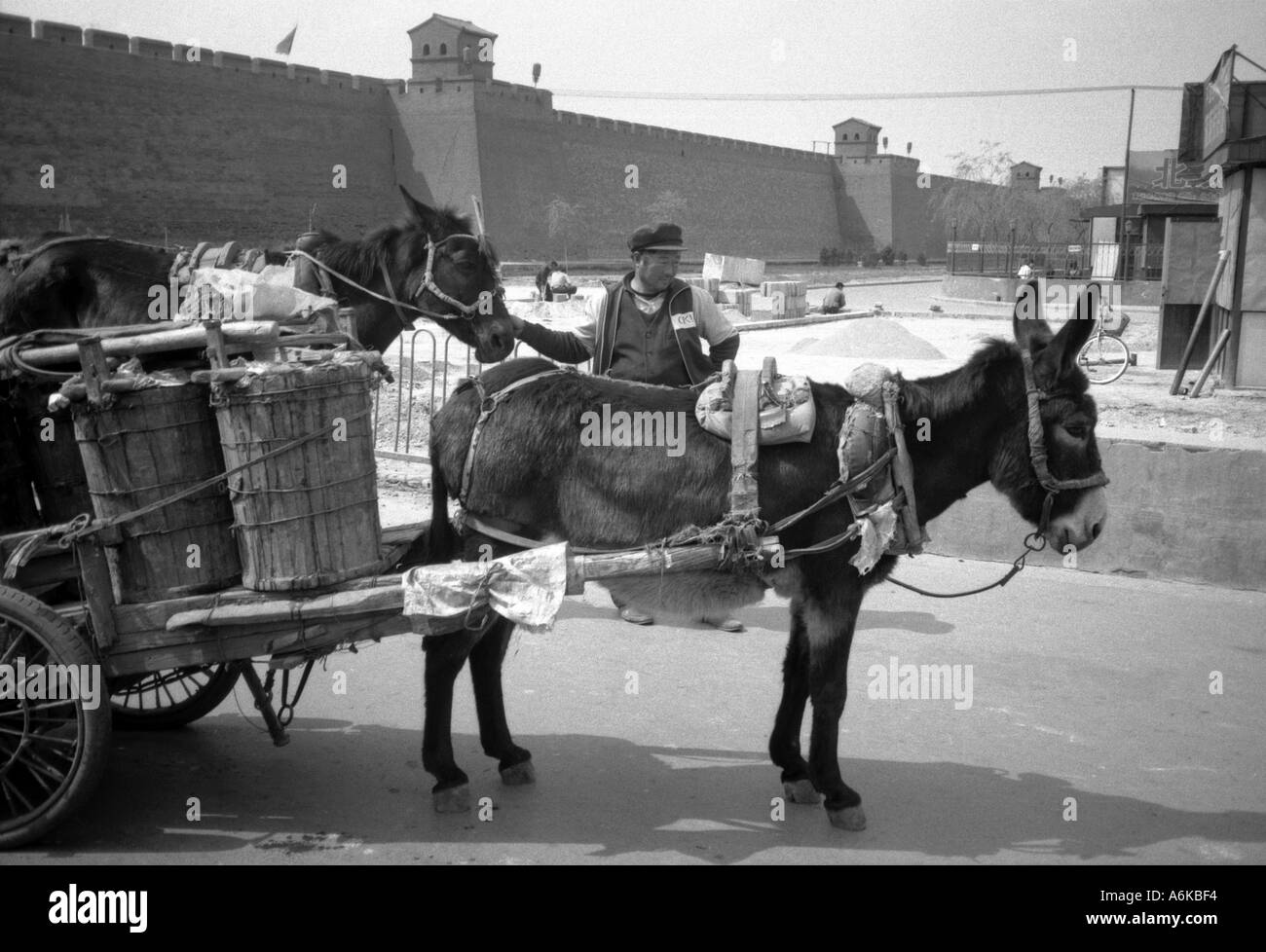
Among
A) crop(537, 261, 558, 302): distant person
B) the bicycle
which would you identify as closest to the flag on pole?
crop(537, 261, 558, 302): distant person

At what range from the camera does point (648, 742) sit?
→ 15.8 feet

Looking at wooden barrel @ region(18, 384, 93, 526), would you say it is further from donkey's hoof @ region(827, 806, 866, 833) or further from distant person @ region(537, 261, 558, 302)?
distant person @ region(537, 261, 558, 302)

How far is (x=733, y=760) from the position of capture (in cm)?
465

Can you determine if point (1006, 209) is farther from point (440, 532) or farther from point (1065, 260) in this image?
point (440, 532)

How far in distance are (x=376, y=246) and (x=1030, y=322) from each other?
3647mm

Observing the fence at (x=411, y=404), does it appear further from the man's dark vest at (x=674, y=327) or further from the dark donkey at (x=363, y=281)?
the man's dark vest at (x=674, y=327)

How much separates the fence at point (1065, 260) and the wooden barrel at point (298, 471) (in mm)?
20993

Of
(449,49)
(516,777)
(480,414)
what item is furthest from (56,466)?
(449,49)

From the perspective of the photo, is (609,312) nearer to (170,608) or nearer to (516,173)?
(170,608)

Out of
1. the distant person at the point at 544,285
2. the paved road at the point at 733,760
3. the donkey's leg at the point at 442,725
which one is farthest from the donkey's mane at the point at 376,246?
the distant person at the point at 544,285

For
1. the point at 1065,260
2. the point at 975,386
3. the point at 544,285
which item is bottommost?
the point at 975,386

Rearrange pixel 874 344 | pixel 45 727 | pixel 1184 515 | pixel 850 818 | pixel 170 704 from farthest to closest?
pixel 874 344 → pixel 1184 515 → pixel 170 704 → pixel 850 818 → pixel 45 727

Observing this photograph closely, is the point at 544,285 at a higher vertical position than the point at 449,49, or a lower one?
lower

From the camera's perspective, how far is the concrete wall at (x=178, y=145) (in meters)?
39.4
